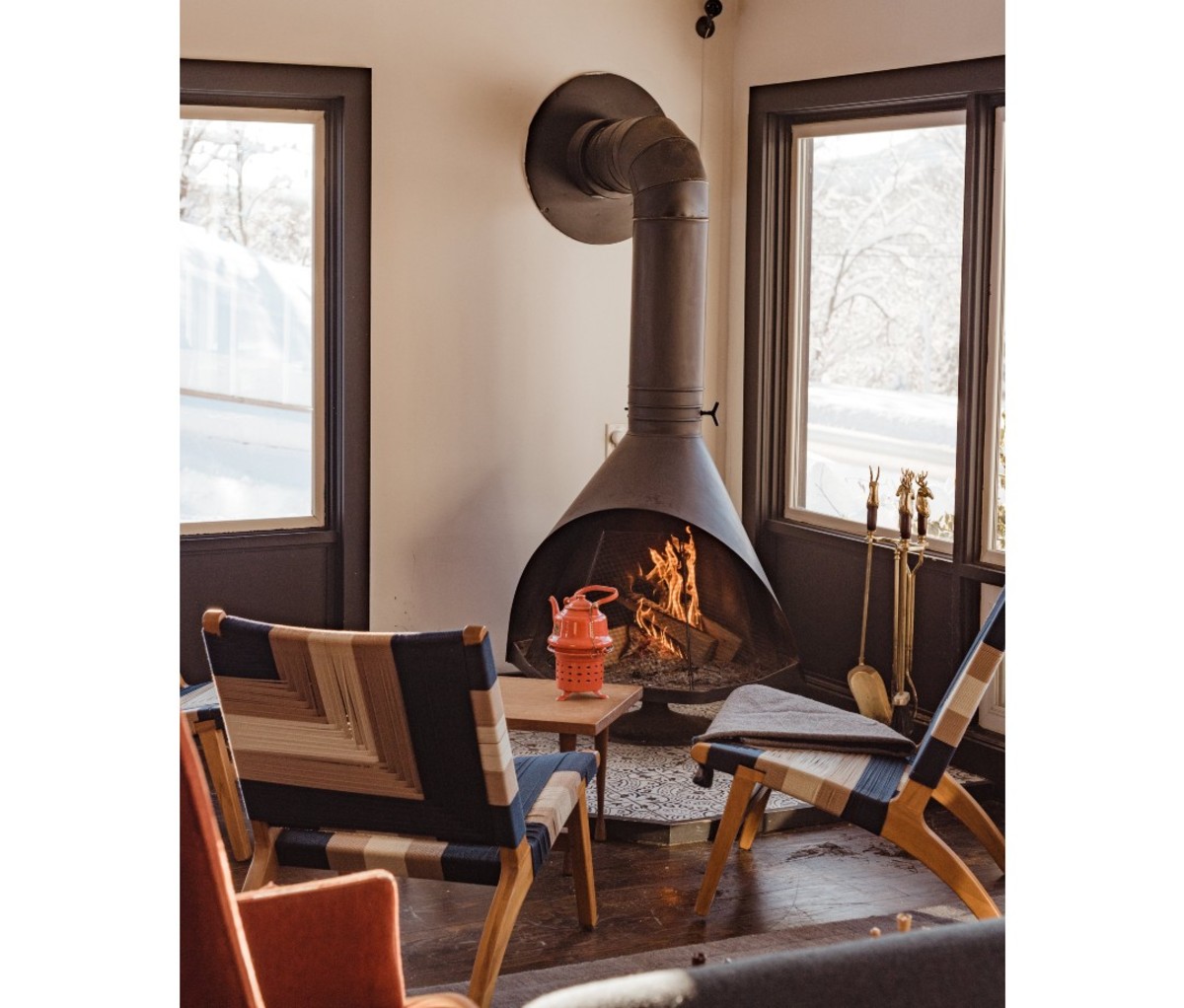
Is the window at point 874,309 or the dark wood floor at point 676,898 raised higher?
the window at point 874,309

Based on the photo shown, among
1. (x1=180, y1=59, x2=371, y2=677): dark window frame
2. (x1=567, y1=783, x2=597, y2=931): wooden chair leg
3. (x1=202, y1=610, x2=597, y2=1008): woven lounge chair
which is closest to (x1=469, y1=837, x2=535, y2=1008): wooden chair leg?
(x1=202, y1=610, x2=597, y2=1008): woven lounge chair

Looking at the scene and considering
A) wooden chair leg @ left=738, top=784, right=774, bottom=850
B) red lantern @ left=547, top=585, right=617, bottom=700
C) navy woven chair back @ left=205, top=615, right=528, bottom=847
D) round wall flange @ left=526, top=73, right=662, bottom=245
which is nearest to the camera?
navy woven chair back @ left=205, top=615, right=528, bottom=847

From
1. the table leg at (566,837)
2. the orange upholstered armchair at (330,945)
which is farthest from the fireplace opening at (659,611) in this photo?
the orange upholstered armchair at (330,945)

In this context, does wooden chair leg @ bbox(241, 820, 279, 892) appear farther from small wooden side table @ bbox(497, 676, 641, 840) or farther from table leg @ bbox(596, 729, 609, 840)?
table leg @ bbox(596, 729, 609, 840)

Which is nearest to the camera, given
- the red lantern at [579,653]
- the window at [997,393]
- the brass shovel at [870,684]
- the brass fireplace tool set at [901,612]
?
the red lantern at [579,653]

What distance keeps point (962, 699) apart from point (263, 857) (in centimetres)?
151

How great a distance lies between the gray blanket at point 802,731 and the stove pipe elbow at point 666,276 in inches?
51.6

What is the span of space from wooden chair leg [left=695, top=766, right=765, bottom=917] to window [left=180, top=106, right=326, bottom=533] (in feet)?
7.51

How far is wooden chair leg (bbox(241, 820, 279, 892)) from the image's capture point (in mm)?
2709

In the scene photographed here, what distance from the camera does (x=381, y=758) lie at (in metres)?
2.57

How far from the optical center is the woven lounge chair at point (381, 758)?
244cm

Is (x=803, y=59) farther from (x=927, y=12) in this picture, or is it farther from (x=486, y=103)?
(x=486, y=103)

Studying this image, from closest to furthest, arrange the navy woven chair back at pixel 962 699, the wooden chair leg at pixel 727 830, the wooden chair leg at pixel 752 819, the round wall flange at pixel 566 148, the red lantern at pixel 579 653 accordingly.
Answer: the navy woven chair back at pixel 962 699 → the wooden chair leg at pixel 727 830 → the red lantern at pixel 579 653 → the wooden chair leg at pixel 752 819 → the round wall flange at pixel 566 148

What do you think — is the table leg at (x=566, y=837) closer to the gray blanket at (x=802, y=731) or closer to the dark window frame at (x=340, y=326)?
the gray blanket at (x=802, y=731)
